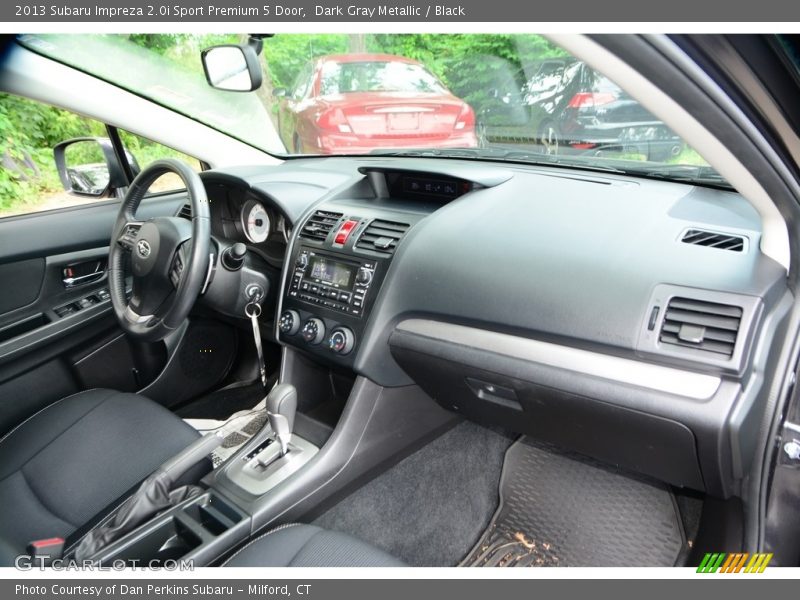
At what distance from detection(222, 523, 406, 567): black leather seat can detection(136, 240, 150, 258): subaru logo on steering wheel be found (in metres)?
0.97

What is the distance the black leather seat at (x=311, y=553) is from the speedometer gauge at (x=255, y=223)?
47.8 inches

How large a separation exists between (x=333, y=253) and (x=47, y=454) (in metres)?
1.08

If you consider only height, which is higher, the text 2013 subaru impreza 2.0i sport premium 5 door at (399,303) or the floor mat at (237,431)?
the text 2013 subaru impreza 2.0i sport premium 5 door at (399,303)

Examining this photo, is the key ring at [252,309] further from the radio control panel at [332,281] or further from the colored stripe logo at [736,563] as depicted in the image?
the colored stripe logo at [736,563]

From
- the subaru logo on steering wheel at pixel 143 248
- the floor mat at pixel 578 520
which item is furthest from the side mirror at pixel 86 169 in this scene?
the floor mat at pixel 578 520

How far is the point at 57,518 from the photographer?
5.29ft

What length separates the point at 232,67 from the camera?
2.29 metres

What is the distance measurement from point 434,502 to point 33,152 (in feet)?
7.56

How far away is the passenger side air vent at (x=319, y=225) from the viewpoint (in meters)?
1.97

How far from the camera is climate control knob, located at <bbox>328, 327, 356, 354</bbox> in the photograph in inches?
70.2

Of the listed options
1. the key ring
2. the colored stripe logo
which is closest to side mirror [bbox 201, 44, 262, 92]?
the key ring

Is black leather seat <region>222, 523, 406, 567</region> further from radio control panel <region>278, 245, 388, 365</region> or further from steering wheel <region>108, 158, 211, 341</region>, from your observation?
steering wheel <region>108, 158, 211, 341</region>

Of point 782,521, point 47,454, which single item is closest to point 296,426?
point 47,454

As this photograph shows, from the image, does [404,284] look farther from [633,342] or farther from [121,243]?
[121,243]
